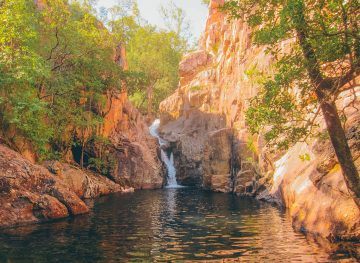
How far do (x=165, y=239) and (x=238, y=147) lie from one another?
26416 millimetres

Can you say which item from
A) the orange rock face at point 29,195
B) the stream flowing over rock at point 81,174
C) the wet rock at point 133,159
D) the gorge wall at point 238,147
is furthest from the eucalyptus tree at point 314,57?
the wet rock at point 133,159

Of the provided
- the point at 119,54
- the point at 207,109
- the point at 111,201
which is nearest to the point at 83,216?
the point at 111,201

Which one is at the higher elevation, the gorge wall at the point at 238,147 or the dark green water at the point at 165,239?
the gorge wall at the point at 238,147

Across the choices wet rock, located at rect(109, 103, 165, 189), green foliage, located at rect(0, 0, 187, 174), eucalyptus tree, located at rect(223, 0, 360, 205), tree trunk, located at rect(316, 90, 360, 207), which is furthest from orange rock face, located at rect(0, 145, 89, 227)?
wet rock, located at rect(109, 103, 165, 189)

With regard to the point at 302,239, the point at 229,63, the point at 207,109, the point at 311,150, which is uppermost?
the point at 229,63

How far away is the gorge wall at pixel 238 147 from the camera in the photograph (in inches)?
690

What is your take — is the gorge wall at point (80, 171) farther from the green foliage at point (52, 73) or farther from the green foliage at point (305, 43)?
the green foliage at point (305, 43)

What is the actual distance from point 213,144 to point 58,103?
18.8m

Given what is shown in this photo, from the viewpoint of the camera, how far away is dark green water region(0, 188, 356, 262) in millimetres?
13539

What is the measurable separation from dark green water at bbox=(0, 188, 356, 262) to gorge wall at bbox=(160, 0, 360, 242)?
173 cm

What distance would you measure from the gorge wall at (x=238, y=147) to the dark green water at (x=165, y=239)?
5.68ft

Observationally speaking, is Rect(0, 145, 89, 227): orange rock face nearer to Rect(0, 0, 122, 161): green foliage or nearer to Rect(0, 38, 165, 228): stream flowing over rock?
Rect(0, 38, 165, 228): stream flowing over rock

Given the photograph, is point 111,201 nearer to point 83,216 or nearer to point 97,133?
point 83,216

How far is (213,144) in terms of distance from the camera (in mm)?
44781
